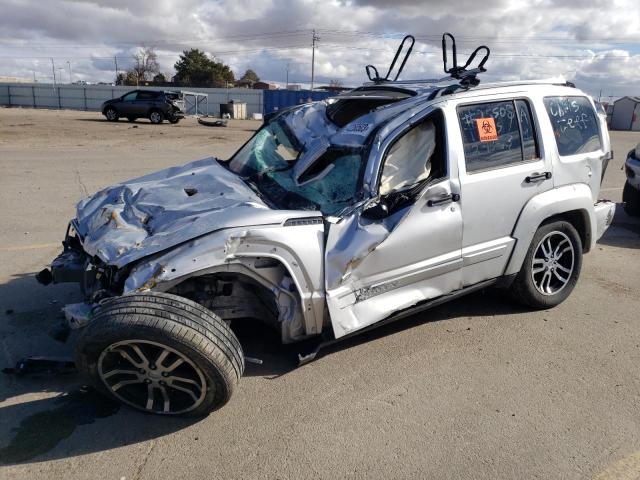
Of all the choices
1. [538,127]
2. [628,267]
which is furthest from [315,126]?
[628,267]

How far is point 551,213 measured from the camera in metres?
4.14

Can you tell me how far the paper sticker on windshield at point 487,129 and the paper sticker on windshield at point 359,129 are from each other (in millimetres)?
821

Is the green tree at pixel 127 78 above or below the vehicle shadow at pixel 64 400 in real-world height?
above

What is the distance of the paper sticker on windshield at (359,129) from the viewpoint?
3700 mm

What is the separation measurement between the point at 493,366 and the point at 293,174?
6.62ft

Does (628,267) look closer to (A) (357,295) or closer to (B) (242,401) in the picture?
(A) (357,295)

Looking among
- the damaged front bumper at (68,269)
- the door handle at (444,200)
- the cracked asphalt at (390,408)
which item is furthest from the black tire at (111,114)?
the door handle at (444,200)

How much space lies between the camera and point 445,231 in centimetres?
361

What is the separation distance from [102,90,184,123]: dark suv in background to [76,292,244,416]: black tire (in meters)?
26.1

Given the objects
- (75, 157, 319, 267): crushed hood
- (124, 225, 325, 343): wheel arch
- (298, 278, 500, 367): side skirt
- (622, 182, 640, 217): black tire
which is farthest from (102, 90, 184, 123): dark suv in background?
(124, 225, 325, 343): wheel arch

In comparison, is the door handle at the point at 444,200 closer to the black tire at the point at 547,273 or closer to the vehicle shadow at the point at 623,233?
the black tire at the point at 547,273

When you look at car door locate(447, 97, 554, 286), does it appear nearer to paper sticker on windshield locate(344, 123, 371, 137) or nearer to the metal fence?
paper sticker on windshield locate(344, 123, 371, 137)

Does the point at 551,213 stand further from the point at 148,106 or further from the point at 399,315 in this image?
the point at 148,106

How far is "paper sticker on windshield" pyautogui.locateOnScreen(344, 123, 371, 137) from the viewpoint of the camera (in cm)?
370
